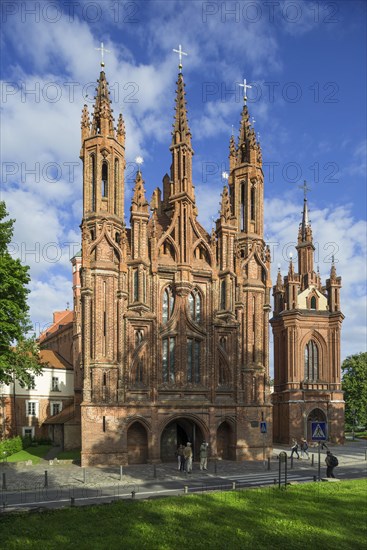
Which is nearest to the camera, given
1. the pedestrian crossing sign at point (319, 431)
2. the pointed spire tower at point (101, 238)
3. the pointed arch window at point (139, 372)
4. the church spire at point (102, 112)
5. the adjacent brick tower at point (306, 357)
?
the pedestrian crossing sign at point (319, 431)

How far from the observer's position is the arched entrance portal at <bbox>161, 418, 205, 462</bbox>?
41.0 metres

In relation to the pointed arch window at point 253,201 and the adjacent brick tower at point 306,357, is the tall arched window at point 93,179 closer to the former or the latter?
the pointed arch window at point 253,201

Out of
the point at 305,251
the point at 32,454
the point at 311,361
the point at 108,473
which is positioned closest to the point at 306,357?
the point at 311,361

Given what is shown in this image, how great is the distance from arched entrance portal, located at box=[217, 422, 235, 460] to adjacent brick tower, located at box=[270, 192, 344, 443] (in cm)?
1996

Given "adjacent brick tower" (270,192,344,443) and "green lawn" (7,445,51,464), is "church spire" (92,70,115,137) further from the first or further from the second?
"adjacent brick tower" (270,192,344,443)

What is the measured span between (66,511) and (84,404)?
1797cm

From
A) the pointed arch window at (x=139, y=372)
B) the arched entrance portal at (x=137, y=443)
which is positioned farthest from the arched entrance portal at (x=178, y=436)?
the pointed arch window at (x=139, y=372)

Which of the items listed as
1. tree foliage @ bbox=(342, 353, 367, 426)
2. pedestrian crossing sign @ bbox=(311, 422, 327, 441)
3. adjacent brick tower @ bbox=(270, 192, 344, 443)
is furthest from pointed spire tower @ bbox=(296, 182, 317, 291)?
pedestrian crossing sign @ bbox=(311, 422, 327, 441)

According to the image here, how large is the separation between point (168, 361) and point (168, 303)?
4181mm

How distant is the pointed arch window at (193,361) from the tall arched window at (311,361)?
1009 inches

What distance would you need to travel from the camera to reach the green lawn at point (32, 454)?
4206cm

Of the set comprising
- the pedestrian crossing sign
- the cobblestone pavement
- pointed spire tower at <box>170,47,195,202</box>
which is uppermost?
pointed spire tower at <box>170,47,195,202</box>

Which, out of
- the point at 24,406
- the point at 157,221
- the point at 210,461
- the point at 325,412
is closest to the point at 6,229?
the point at 157,221

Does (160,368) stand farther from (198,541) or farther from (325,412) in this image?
(325,412)
